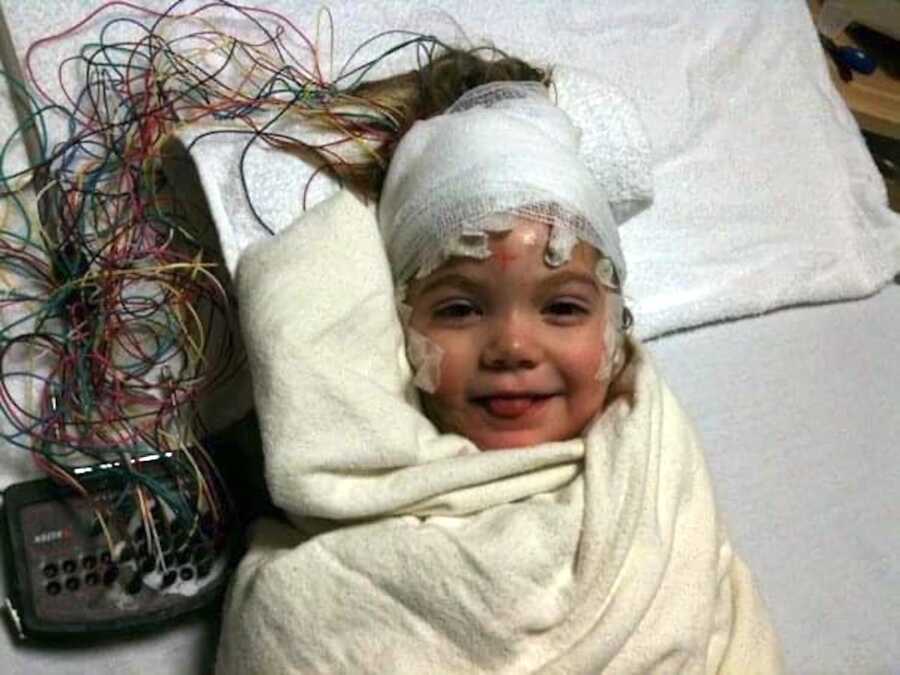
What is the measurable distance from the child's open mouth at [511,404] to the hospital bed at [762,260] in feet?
1.02

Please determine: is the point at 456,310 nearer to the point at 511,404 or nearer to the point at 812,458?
the point at 511,404

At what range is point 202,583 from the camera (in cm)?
110

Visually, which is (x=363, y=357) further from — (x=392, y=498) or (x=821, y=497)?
(x=821, y=497)

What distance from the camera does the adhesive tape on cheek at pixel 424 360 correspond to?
43.1 inches

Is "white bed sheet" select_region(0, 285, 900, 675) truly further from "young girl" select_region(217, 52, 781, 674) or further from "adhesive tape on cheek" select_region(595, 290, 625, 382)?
"adhesive tape on cheek" select_region(595, 290, 625, 382)

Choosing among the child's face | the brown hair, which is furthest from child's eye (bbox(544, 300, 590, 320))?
the brown hair

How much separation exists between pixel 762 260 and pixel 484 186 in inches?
22.8

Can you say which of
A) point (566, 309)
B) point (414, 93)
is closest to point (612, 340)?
point (566, 309)

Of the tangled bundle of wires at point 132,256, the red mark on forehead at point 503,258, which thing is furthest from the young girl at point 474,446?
the tangled bundle of wires at point 132,256

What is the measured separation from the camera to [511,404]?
109 centimetres

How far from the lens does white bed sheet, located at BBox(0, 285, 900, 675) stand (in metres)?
1.30

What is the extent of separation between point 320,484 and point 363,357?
141 millimetres

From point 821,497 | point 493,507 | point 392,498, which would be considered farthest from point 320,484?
point 821,497

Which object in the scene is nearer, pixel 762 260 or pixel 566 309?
pixel 566 309
